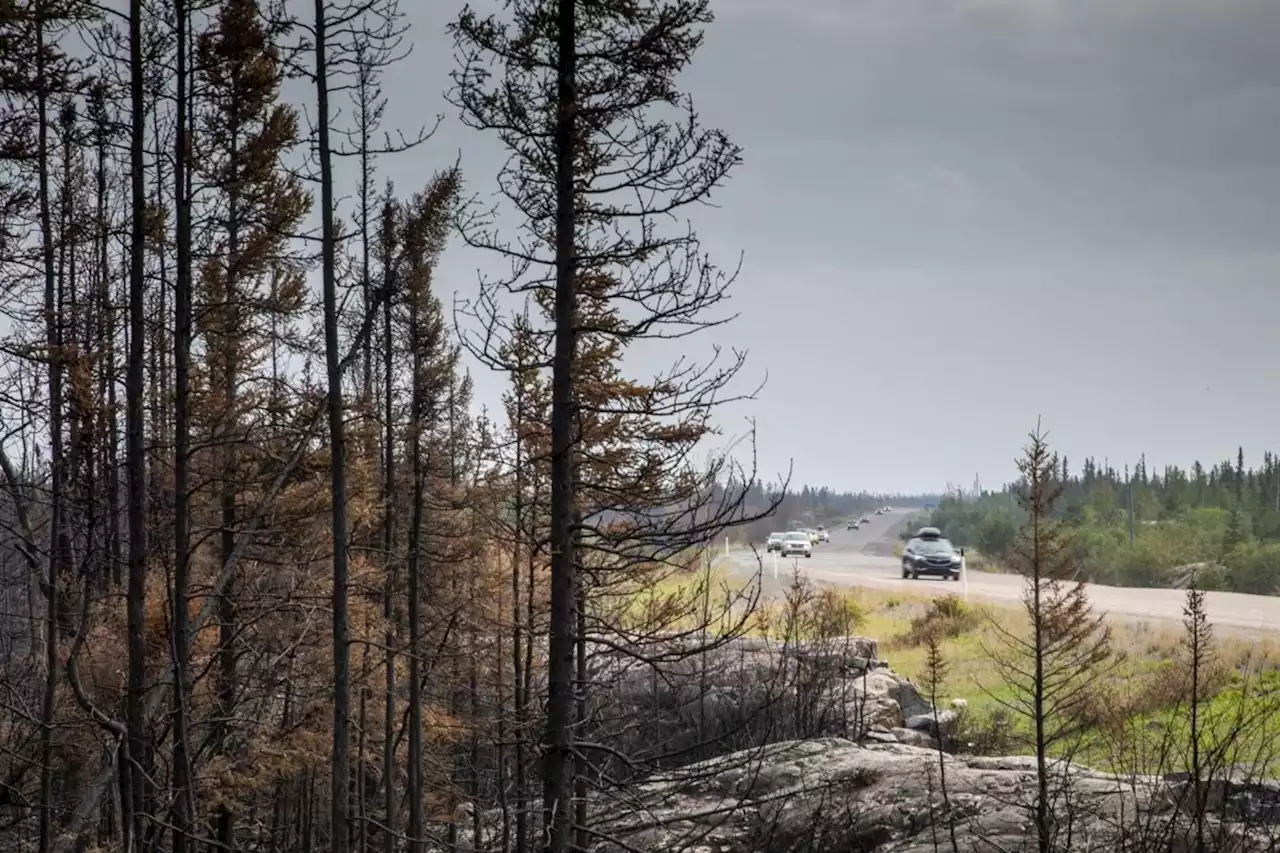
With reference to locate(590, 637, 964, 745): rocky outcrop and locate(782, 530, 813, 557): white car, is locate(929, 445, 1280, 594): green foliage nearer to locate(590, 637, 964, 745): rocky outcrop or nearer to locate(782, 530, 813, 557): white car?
locate(590, 637, 964, 745): rocky outcrop

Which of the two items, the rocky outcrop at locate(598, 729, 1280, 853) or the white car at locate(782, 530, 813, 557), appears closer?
the rocky outcrop at locate(598, 729, 1280, 853)

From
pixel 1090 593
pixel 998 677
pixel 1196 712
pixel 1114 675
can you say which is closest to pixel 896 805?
pixel 1196 712

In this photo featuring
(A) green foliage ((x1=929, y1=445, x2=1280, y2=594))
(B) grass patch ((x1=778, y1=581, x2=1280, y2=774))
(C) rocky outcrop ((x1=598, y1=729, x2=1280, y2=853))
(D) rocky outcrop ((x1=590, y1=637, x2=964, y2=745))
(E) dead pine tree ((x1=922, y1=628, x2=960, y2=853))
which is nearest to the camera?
(E) dead pine tree ((x1=922, y1=628, x2=960, y2=853))

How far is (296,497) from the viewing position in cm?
1689

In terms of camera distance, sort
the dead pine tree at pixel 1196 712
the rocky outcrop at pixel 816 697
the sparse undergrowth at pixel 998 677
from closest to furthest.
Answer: the dead pine tree at pixel 1196 712, the sparse undergrowth at pixel 998 677, the rocky outcrop at pixel 816 697

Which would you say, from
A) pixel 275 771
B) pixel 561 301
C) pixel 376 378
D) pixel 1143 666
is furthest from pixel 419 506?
pixel 1143 666

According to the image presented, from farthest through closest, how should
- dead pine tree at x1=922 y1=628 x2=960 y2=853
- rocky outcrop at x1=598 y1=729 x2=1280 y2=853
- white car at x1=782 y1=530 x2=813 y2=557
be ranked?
1. white car at x1=782 y1=530 x2=813 y2=557
2. rocky outcrop at x1=598 y1=729 x2=1280 y2=853
3. dead pine tree at x1=922 y1=628 x2=960 y2=853

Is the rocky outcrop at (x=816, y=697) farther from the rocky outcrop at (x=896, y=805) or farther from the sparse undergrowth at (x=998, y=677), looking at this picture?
the rocky outcrop at (x=896, y=805)

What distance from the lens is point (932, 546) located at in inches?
1903

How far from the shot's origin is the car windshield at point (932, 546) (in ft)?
157

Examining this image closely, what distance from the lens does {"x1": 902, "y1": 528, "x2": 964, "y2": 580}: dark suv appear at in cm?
4728

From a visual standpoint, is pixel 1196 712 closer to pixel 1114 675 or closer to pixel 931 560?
pixel 1114 675

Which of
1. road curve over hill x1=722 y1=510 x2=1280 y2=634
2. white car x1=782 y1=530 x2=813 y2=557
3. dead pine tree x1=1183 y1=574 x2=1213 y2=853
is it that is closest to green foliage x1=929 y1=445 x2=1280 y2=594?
road curve over hill x1=722 y1=510 x2=1280 y2=634

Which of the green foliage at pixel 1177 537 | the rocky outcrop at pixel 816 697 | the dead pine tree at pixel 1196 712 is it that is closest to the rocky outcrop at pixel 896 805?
the dead pine tree at pixel 1196 712
